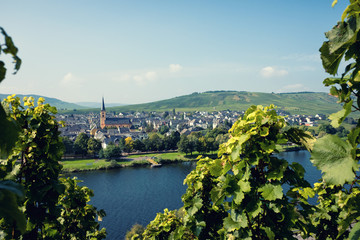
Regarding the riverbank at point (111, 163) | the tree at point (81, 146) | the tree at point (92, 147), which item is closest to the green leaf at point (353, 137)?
the riverbank at point (111, 163)

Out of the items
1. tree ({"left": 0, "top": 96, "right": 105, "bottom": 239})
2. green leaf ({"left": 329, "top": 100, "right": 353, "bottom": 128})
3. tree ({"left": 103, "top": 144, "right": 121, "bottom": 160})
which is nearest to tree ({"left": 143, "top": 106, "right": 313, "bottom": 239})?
green leaf ({"left": 329, "top": 100, "right": 353, "bottom": 128})

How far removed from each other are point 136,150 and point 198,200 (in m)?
70.5

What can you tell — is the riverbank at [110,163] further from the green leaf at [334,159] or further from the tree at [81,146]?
the green leaf at [334,159]

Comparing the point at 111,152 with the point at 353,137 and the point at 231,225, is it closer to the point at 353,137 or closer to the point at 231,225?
the point at 231,225

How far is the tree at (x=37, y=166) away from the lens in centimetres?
436

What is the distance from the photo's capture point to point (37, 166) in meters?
→ 4.60

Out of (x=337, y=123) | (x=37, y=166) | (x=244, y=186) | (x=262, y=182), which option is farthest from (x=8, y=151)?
(x=37, y=166)

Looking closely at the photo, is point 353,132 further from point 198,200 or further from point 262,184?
point 198,200

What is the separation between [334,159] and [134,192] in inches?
1619

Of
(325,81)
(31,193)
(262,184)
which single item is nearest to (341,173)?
(325,81)

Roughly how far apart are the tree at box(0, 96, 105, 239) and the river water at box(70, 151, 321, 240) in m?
26.1

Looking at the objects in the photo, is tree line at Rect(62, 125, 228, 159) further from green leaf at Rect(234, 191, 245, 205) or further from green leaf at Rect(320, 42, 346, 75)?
green leaf at Rect(320, 42, 346, 75)

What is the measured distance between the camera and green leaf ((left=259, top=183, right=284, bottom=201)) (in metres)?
3.41

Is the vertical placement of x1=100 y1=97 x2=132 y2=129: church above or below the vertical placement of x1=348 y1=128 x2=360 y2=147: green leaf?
below
